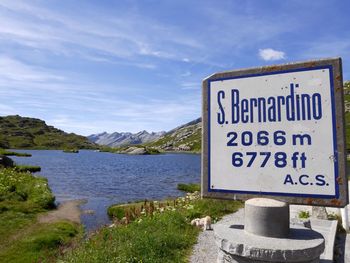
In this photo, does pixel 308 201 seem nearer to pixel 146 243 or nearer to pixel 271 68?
pixel 271 68

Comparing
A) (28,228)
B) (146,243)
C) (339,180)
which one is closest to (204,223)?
(146,243)

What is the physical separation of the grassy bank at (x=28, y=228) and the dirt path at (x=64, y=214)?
2.16ft

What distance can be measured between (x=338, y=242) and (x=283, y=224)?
33.7ft

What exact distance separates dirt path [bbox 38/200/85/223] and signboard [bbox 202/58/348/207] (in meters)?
23.1

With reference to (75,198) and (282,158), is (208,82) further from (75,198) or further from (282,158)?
(75,198)

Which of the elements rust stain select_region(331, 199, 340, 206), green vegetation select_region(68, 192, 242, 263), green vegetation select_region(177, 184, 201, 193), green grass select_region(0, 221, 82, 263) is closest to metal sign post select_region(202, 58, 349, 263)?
rust stain select_region(331, 199, 340, 206)

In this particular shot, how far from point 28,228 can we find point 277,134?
21397 millimetres

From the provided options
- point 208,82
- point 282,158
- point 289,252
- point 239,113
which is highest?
point 208,82

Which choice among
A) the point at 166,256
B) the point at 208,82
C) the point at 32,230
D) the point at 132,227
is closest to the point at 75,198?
the point at 32,230

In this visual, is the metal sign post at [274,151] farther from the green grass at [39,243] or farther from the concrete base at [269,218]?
the green grass at [39,243]

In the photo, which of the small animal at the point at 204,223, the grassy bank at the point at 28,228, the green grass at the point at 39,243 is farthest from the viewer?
the grassy bank at the point at 28,228

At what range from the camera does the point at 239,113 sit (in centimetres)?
360

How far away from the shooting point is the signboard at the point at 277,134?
3156 millimetres

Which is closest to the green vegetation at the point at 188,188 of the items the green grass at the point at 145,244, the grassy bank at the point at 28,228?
the grassy bank at the point at 28,228
